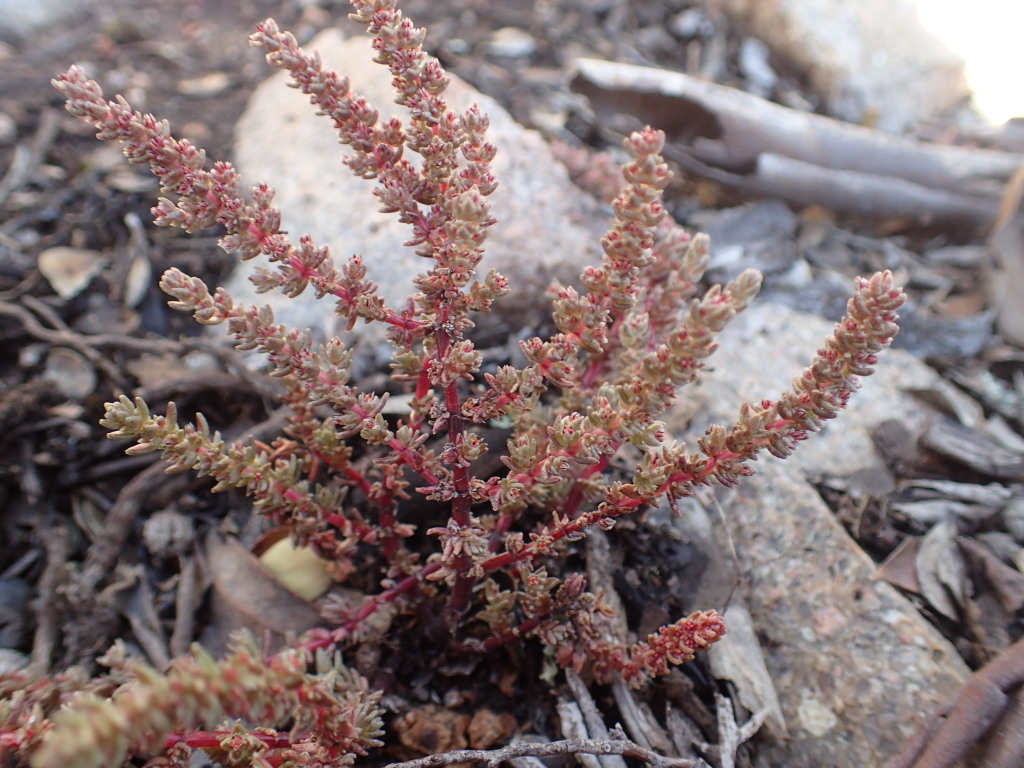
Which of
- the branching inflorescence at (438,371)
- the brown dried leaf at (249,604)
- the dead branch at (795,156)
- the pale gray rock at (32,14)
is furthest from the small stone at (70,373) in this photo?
the pale gray rock at (32,14)

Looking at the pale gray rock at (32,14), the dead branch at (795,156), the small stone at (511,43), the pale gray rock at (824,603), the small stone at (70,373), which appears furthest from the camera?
the pale gray rock at (32,14)

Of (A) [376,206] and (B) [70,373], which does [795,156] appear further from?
(B) [70,373]

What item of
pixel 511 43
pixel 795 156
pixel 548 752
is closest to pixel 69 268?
pixel 548 752

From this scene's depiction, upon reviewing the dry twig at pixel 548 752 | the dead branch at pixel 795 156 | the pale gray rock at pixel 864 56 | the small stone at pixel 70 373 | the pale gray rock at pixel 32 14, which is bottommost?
the dry twig at pixel 548 752

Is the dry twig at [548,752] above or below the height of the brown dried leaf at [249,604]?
above

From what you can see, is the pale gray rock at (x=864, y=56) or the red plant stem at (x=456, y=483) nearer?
the red plant stem at (x=456, y=483)

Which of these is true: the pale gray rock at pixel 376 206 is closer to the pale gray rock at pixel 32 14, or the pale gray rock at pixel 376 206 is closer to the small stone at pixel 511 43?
the small stone at pixel 511 43

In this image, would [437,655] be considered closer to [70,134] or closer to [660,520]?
[660,520]

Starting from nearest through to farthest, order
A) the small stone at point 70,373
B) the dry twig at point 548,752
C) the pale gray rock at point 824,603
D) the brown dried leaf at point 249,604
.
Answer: the dry twig at point 548,752 < the pale gray rock at point 824,603 < the brown dried leaf at point 249,604 < the small stone at point 70,373
